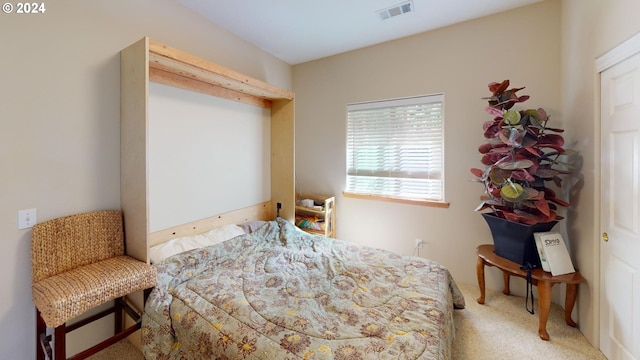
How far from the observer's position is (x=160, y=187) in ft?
6.72

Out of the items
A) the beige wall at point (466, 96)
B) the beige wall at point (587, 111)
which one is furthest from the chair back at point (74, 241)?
the beige wall at point (587, 111)

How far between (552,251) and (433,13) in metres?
2.29

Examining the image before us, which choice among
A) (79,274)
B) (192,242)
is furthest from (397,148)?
(79,274)

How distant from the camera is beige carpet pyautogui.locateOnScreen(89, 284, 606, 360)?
5.55 ft

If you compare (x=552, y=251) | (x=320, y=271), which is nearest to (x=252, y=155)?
(x=320, y=271)

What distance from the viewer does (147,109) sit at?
1.59 metres

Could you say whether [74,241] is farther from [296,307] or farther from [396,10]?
[396,10]

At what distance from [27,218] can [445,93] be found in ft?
11.3

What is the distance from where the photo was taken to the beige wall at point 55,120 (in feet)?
4.53

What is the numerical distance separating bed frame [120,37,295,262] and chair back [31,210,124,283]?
83mm

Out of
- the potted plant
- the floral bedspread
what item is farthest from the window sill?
the floral bedspread

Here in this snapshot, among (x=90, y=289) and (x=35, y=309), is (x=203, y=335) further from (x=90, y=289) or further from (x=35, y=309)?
(x=35, y=309)

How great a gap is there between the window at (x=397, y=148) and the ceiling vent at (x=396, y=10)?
86 centimetres

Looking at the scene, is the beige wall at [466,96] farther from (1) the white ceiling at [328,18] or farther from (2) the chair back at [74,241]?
(2) the chair back at [74,241]
